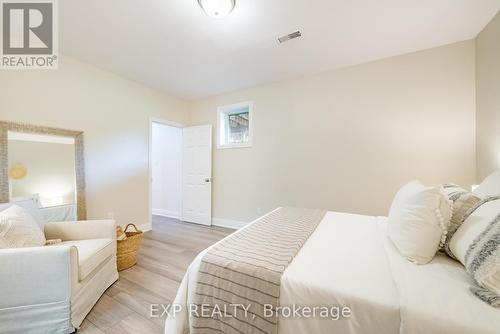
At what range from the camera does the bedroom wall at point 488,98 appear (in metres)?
1.82

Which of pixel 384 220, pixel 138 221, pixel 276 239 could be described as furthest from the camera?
pixel 138 221

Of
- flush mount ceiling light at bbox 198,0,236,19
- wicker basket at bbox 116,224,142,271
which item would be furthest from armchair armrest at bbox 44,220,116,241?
flush mount ceiling light at bbox 198,0,236,19

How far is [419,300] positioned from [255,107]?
3.24 m

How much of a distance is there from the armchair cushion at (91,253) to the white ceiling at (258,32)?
2.14 metres

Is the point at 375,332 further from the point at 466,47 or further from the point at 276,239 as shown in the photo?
the point at 466,47

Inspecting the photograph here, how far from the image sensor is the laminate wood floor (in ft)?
4.60

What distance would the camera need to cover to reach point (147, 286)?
6.05 ft

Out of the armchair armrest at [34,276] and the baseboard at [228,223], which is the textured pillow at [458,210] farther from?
the baseboard at [228,223]

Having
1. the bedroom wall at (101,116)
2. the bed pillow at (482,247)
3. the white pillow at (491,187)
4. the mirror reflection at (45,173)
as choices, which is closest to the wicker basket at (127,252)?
the mirror reflection at (45,173)

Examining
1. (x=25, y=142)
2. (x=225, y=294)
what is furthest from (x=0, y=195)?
(x=225, y=294)

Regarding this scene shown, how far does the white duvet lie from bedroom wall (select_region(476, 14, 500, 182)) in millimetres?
1719

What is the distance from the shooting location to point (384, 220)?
1.77 metres

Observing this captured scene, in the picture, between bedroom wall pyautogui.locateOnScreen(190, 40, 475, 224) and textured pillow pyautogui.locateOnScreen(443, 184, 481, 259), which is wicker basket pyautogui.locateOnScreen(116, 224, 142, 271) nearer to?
bedroom wall pyautogui.locateOnScreen(190, 40, 475, 224)

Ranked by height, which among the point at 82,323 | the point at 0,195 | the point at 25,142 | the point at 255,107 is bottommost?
the point at 82,323
